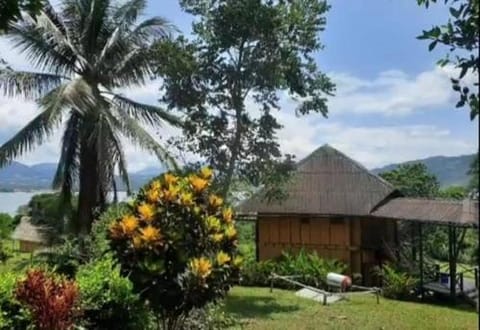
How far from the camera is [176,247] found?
22.0 feet

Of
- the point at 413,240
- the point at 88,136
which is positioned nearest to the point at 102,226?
the point at 88,136

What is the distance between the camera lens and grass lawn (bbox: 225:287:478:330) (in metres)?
11.8

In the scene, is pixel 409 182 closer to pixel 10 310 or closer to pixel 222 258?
pixel 222 258

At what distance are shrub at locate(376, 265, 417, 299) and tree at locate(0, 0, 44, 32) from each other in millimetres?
14621

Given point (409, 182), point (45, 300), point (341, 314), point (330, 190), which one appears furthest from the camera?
point (409, 182)

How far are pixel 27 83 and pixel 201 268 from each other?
10.4 m

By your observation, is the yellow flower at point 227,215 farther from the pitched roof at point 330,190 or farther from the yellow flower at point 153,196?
the pitched roof at point 330,190

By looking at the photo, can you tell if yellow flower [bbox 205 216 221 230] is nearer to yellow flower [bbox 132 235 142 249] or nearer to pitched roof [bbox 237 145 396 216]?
yellow flower [bbox 132 235 142 249]

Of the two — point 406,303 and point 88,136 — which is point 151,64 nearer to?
point 88,136

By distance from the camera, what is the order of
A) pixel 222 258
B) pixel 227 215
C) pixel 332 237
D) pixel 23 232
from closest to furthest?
pixel 222 258, pixel 227 215, pixel 332 237, pixel 23 232

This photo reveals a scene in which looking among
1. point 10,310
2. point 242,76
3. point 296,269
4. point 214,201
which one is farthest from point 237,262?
point 296,269

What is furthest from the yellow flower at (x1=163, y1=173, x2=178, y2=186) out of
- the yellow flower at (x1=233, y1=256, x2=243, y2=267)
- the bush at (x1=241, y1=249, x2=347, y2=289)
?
the bush at (x1=241, y1=249, x2=347, y2=289)

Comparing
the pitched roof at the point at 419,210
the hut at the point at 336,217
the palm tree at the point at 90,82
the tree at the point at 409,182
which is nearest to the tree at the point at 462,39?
the pitched roof at the point at 419,210

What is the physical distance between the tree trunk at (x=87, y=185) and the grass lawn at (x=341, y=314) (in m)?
4.61
